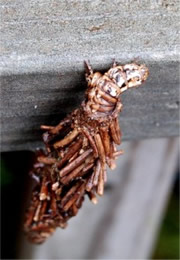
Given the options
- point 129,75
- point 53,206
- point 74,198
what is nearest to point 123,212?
point 53,206

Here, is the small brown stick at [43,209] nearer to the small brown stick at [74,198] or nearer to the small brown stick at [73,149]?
the small brown stick at [74,198]

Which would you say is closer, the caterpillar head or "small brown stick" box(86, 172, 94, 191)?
the caterpillar head

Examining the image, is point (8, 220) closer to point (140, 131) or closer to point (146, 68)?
point (140, 131)

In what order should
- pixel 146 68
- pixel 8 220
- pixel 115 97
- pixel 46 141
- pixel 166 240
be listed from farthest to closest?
pixel 166 240, pixel 8 220, pixel 46 141, pixel 115 97, pixel 146 68

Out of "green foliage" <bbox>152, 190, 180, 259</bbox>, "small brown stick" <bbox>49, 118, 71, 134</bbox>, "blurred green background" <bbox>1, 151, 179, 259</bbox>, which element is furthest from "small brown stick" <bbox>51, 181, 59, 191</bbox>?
"green foliage" <bbox>152, 190, 180, 259</bbox>

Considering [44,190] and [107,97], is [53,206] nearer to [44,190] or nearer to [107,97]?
[44,190]

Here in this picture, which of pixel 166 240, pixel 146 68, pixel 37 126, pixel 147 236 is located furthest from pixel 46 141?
pixel 166 240

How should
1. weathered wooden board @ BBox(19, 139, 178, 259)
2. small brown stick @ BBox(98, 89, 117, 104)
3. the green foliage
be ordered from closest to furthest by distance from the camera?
small brown stick @ BBox(98, 89, 117, 104), weathered wooden board @ BBox(19, 139, 178, 259), the green foliage

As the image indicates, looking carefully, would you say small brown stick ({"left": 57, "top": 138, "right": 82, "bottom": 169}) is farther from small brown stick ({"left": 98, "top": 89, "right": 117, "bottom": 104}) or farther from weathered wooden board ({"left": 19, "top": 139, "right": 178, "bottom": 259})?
weathered wooden board ({"left": 19, "top": 139, "right": 178, "bottom": 259})
